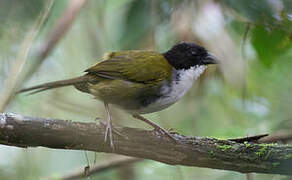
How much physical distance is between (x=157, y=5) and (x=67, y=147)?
1.68 metres

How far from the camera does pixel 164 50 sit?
5.47 meters

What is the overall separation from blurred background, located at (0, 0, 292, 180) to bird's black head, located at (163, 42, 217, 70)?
0.26 meters

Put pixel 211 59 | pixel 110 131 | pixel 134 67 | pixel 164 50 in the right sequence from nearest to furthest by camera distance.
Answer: pixel 110 131 < pixel 134 67 < pixel 211 59 < pixel 164 50

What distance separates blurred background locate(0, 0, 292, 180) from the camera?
3.53 meters

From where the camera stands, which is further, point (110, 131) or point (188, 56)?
point (188, 56)

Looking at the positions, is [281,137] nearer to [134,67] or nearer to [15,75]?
[134,67]

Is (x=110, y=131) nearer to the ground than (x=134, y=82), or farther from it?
nearer to the ground

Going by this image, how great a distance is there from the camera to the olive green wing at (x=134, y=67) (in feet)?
12.8

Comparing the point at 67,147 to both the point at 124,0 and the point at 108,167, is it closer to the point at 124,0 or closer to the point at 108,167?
the point at 108,167

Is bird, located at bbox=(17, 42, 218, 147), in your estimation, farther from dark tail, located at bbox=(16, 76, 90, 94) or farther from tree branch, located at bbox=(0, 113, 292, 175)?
tree branch, located at bbox=(0, 113, 292, 175)

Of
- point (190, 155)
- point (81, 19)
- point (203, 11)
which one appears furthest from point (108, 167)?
point (81, 19)

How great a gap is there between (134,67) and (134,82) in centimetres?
17

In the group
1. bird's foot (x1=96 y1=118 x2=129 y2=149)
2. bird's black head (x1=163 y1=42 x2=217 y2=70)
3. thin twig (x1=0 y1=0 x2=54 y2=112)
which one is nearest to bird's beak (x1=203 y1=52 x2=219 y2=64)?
bird's black head (x1=163 y1=42 x2=217 y2=70)

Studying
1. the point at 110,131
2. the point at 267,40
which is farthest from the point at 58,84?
the point at 267,40
